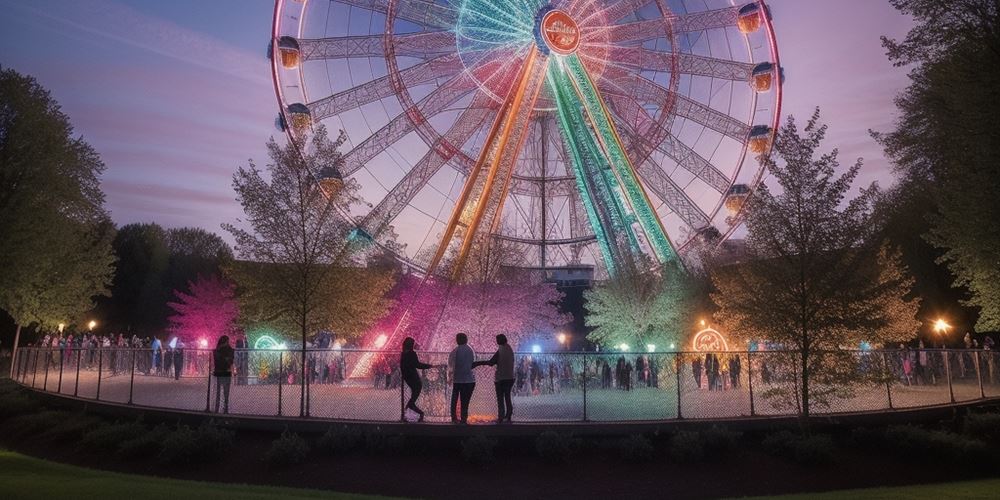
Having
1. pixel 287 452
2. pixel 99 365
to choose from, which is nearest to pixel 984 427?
pixel 287 452

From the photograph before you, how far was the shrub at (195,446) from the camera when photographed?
42.4 ft

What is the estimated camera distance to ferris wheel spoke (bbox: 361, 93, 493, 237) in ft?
83.9

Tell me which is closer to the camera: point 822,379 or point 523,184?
point 822,379

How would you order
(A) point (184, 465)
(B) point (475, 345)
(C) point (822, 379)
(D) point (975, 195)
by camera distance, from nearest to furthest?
(A) point (184, 465), (C) point (822, 379), (D) point (975, 195), (B) point (475, 345)

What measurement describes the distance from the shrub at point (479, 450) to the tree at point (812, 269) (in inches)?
241

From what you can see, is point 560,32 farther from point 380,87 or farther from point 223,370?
point 223,370

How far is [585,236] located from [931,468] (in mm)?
30372

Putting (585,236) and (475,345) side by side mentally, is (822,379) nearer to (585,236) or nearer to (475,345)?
(475,345)

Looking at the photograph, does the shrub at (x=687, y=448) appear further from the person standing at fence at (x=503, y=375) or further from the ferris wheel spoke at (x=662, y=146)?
the ferris wheel spoke at (x=662, y=146)

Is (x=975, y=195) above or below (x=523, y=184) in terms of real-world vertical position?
below

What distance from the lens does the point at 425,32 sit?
1055 inches

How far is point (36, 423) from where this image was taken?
16906mm

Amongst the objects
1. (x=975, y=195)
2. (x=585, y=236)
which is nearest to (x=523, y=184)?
(x=585, y=236)

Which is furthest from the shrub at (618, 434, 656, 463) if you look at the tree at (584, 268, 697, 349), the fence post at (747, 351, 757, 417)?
the tree at (584, 268, 697, 349)
